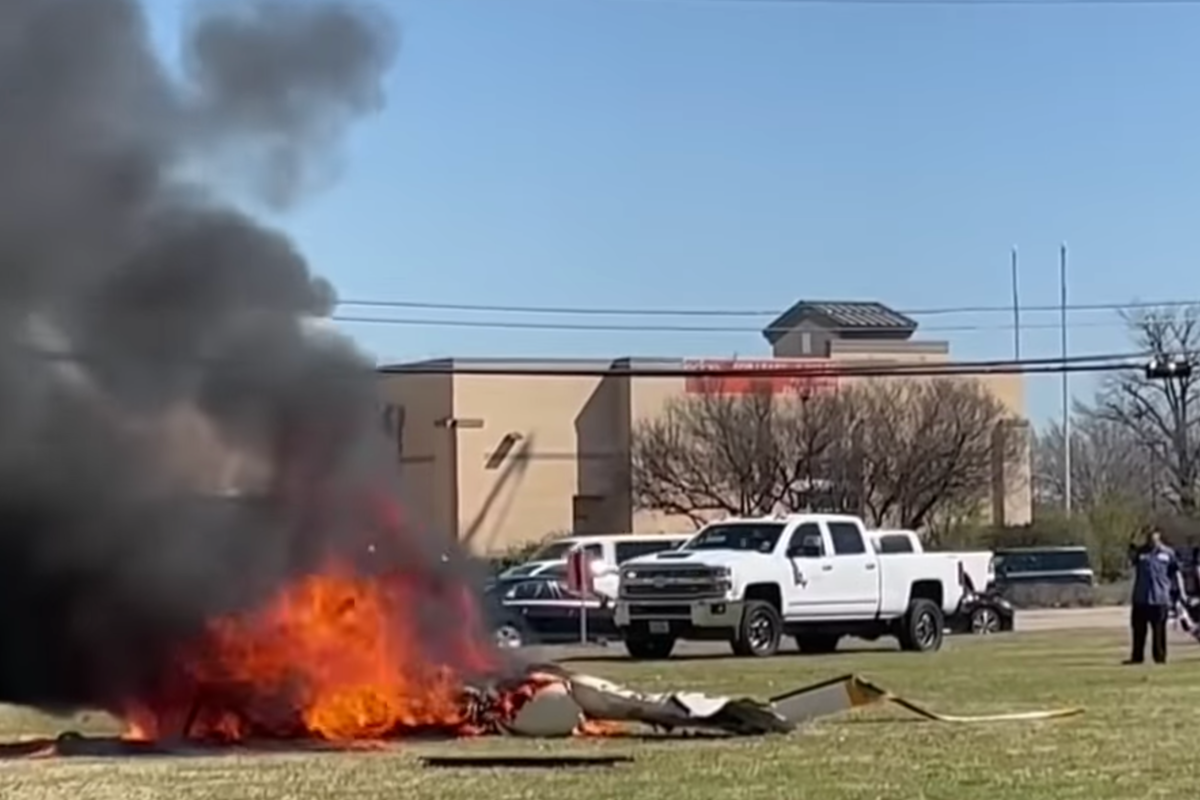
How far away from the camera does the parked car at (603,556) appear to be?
38.4m

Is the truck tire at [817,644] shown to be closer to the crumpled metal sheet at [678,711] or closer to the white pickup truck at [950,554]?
the white pickup truck at [950,554]

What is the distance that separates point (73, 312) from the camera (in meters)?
18.8

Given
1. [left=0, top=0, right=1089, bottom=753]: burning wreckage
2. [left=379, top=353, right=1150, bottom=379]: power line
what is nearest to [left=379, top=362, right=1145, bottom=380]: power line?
[left=379, top=353, right=1150, bottom=379]: power line

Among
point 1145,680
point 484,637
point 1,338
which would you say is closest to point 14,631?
point 1,338

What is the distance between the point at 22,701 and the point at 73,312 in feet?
11.6

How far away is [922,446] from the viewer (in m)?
66.4

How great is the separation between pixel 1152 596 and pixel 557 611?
12596 mm

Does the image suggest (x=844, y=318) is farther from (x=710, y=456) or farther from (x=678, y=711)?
(x=678, y=711)

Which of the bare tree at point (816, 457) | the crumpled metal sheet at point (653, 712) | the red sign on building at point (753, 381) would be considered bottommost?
the crumpled metal sheet at point (653, 712)

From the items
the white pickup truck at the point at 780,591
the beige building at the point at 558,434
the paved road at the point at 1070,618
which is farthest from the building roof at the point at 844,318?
the white pickup truck at the point at 780,591

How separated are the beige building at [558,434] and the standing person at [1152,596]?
2814 cm

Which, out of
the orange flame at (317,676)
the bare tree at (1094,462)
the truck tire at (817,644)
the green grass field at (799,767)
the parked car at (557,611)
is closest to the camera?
the green grass field at (799,767)

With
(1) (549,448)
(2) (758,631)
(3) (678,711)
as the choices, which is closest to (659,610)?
(2) (758,631)

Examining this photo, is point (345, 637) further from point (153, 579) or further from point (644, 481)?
point (644, 481)
